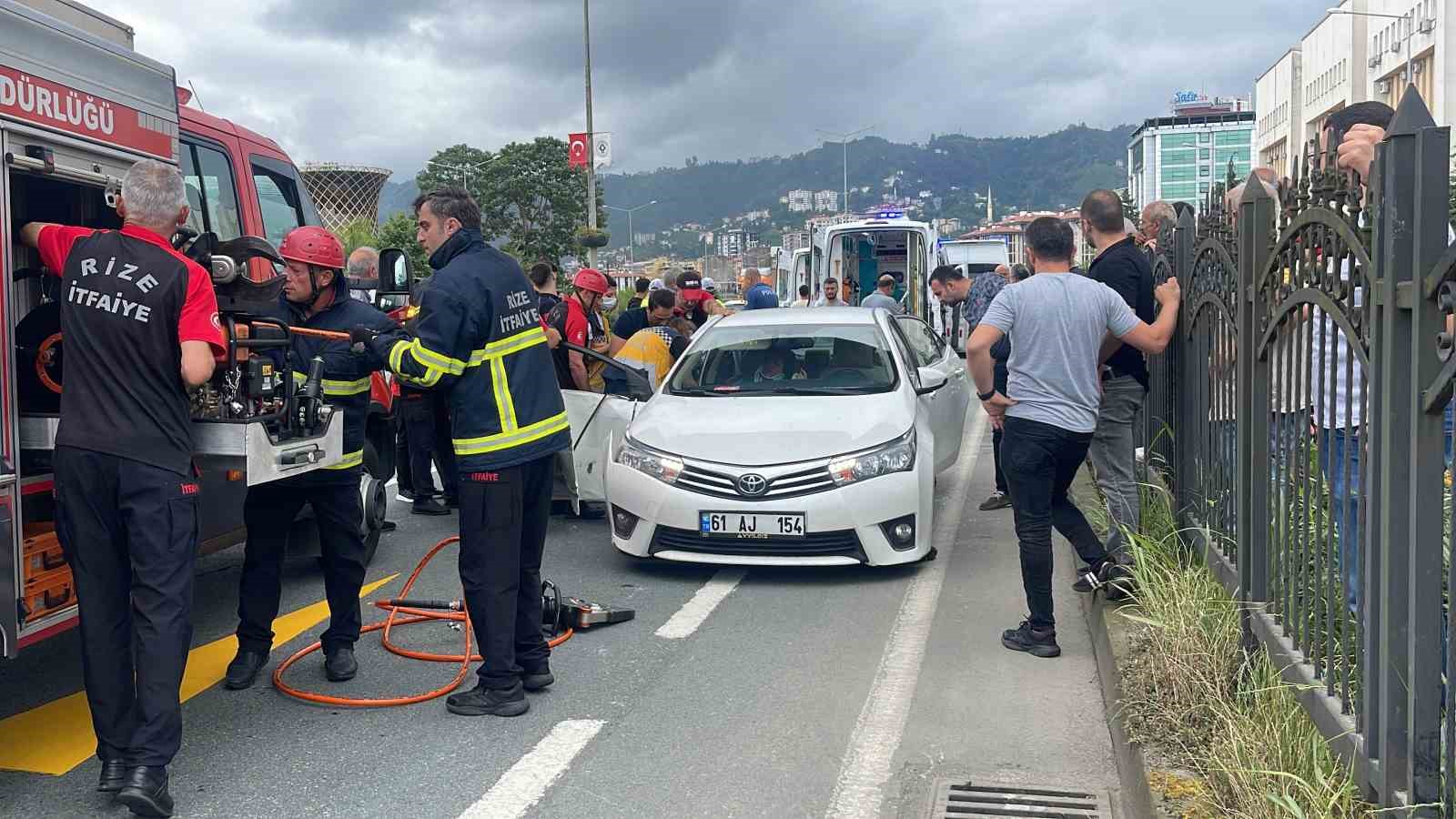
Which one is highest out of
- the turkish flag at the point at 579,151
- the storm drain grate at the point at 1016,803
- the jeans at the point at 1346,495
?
the turkish flag at the point at 579,151

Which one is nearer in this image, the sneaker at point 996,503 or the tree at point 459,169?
the sneaker at point 996,503

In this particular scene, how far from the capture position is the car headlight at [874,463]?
7.25 m

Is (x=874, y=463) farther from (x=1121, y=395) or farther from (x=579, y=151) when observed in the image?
(x=579, y=151)

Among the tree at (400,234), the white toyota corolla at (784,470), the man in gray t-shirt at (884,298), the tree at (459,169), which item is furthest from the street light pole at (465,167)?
the white toyota corolla at (784,470)

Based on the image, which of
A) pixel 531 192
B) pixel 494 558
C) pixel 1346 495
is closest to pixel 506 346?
pixel 494 558

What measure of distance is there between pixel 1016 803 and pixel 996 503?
17.6 feet

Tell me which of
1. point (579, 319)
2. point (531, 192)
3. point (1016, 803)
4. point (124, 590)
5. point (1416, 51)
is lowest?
point (1016, 803)

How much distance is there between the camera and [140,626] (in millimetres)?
4309

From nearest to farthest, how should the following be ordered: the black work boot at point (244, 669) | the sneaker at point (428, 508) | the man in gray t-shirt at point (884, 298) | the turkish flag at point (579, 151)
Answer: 1. the black work boot at point (244, 669)
2. the sneaker at point (428, 508)
3. the man in gray t-shirt at point (884, 298)
4. the turkish flag at point (579, 151)

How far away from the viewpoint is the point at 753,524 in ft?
23.7

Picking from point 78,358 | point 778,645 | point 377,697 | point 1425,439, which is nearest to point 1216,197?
point 778,645

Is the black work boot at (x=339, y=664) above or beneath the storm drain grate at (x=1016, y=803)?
above

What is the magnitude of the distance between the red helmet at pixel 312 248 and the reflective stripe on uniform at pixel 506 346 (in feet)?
3.33

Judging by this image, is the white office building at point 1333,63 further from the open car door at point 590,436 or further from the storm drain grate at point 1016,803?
→ the storm drain grate at point 1016,803
